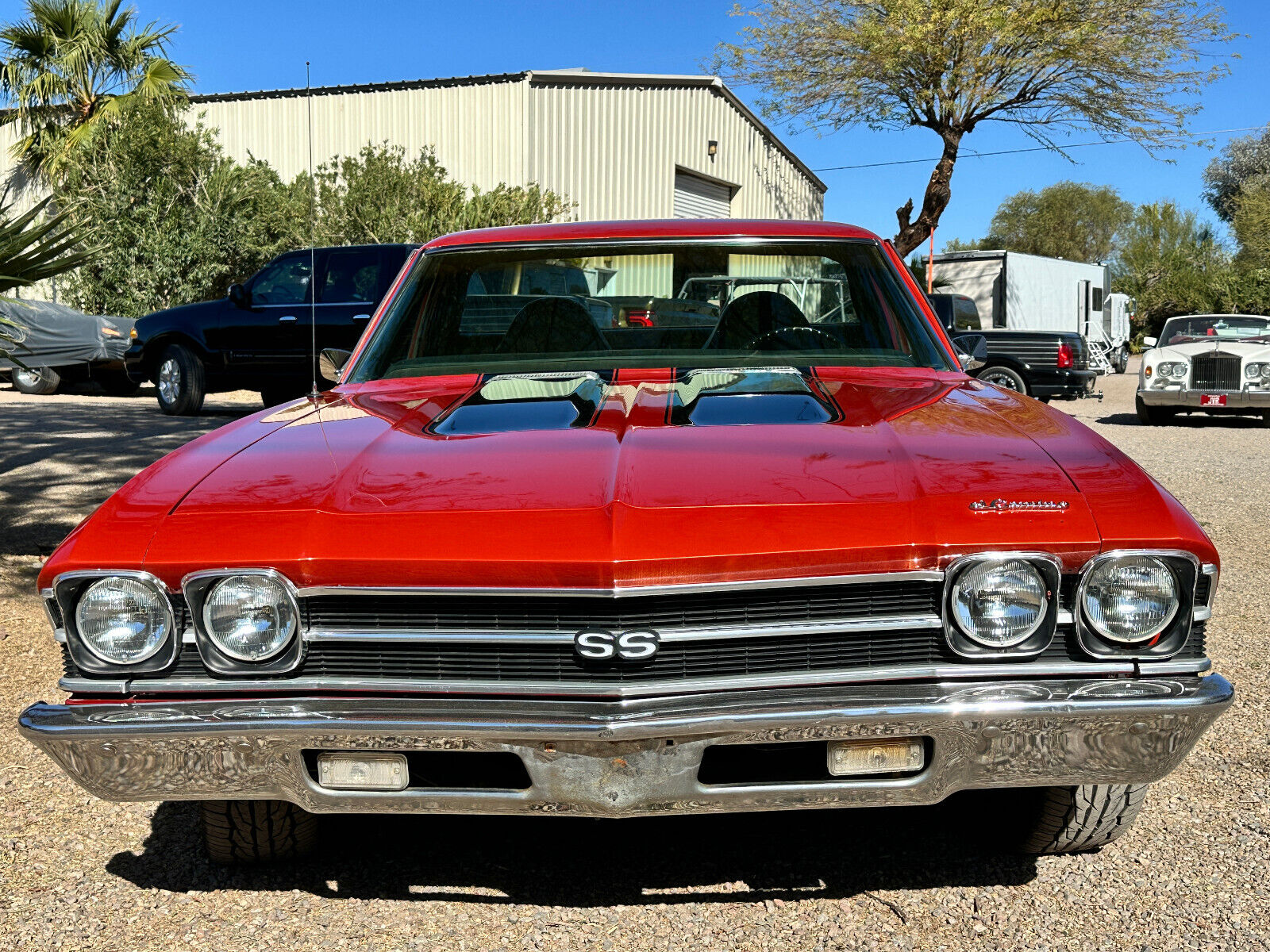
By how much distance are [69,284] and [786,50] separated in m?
13.9

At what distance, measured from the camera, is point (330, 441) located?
2711 mm

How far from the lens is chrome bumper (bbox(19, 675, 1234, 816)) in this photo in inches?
82.7

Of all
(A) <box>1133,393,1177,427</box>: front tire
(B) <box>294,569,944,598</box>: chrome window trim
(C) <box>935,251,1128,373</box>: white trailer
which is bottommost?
(A) <box>1133,393,1177,427</box>: front tire

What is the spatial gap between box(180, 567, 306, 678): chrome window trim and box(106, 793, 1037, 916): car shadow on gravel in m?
0.71

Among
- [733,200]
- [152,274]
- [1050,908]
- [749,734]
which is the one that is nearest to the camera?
[749,734]

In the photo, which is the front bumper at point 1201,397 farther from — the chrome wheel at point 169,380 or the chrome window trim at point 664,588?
the chrome window trim at point 664,588

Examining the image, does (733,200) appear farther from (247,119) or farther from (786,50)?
(247,119)

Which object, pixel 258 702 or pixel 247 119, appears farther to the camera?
pixel 247 119

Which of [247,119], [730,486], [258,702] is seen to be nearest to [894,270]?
[730,486]

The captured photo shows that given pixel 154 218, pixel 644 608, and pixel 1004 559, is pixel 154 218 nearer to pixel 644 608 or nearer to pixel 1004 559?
pixel 644 608

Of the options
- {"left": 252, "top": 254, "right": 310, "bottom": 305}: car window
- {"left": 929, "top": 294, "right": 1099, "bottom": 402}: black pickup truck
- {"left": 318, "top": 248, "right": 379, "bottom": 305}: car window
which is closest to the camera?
{"left": 318, "top": 248, "right": 379, "bottom": 305}: car window

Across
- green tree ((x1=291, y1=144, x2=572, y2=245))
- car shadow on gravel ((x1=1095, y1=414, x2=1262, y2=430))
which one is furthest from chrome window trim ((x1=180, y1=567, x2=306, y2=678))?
green tree ((x1=291, y1=144, x2=572, y2=245))

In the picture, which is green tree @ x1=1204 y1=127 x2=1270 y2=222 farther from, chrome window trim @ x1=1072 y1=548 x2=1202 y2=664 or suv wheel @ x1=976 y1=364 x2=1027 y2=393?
chrome window trim @ x1=1072 y1=548 x2=1202 y2=664

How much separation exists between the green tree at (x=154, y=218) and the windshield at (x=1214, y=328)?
14657 millimetres
